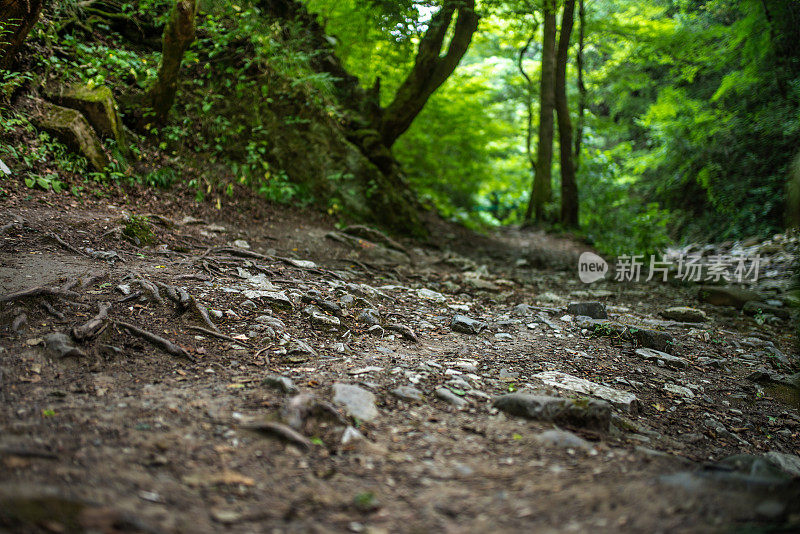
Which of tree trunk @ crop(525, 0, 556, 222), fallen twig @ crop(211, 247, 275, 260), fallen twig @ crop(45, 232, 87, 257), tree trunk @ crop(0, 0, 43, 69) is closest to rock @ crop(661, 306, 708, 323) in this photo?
fallen twig @ crop(211, 247, 275, 260)

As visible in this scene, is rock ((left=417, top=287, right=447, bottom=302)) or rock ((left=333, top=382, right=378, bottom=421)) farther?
rock ((left=417, top=287, right=447, bottom=302))

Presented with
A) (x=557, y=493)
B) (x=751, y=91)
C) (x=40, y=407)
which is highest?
(x=751, y=91)

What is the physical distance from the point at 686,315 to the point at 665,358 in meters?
1.73

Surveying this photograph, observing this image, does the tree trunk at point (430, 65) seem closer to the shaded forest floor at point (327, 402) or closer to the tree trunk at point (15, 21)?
the shaded forest floor at point (327, 402)

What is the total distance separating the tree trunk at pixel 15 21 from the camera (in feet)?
13.3

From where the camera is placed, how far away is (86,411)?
1925 millimetres

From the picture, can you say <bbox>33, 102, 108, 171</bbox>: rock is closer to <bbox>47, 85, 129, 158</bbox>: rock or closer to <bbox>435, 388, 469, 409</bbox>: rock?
<bbox>47, 85, 129, 158</bbox>: rock

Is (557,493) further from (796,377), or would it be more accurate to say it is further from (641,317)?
(641,317)

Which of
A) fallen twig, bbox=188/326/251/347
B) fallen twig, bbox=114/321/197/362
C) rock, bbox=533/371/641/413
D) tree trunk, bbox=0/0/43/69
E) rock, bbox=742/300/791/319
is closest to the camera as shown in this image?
fallen twig, bbox=114/321/197/362

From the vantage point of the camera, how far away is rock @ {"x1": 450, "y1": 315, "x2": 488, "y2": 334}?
394cm

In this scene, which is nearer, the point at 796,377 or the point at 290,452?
the point at 290,452

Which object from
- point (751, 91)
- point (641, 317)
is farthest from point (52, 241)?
point (751, 91)

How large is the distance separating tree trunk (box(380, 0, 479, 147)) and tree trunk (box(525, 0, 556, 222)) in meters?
4.38

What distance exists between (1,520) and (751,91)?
11.6m
